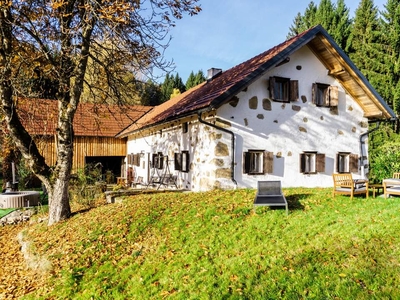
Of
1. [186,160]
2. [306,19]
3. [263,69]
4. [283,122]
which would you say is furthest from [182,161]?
[306,19]

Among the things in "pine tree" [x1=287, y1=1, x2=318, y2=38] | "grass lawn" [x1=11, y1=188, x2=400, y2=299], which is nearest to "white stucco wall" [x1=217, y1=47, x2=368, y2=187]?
"grass lawn" [x1=11, y1=188, x2=400, y2=299]

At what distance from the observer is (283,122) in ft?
38.1

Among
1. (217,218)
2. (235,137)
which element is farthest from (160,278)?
(235,137)

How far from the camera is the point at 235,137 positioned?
10.7 metres

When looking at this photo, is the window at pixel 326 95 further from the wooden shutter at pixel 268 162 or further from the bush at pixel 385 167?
the bush at pixel 385 167

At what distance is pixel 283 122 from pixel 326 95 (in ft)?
7.93

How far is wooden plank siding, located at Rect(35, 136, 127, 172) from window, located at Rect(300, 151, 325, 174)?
1490 centimetres

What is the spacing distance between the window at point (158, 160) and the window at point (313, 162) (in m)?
6.91

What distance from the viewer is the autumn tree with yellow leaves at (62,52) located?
26.7 feet

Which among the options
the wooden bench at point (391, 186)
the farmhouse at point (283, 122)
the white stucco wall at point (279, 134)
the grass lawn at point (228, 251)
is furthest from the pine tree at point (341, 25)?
the grass lawn at point (228, 251)

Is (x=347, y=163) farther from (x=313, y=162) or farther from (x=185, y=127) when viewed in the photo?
(x=185, y=127)

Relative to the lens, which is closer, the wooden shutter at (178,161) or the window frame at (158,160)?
the wooden shutter at (178,161)

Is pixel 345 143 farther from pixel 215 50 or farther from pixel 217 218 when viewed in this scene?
pixel 217 218

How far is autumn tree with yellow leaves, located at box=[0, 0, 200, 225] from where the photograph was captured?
320 inches
